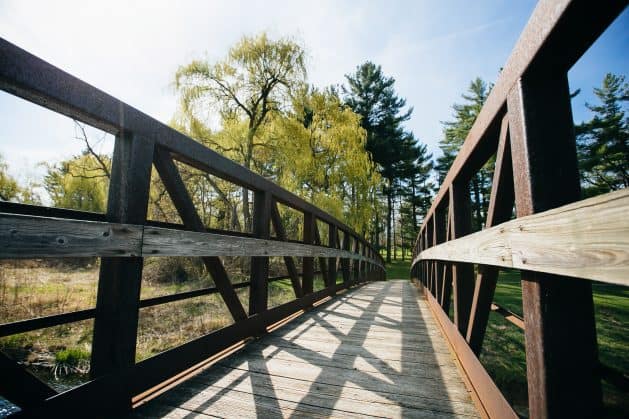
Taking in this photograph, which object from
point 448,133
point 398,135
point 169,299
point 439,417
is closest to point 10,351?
point 169,299

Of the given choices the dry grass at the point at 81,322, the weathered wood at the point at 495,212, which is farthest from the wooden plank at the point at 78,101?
the dry grass at the point at 81,322

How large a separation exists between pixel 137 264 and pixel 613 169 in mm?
29803

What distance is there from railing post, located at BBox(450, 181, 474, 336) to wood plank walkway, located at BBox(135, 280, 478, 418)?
1.01 ft

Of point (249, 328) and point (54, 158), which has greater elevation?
point (54, 158)

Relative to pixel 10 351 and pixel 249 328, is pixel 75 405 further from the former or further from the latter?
pixel 10 351

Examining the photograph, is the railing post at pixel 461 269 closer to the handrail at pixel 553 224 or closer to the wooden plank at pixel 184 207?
the handrail at pixel 553 224

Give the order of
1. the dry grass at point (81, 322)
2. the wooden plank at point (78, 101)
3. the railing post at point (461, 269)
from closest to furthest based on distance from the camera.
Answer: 1. the wooden plank at point (78, 101)
2. the railing post at point (461, 269)
3. the dry grass at point (81, 322)

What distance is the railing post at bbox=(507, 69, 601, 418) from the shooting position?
795mm

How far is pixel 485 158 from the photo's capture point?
1.67 meters

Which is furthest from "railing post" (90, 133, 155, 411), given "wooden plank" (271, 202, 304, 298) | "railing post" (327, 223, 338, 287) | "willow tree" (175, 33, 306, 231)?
"willow tree" (175, 33, 306, 231)

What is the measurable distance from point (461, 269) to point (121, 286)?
200 centimetres


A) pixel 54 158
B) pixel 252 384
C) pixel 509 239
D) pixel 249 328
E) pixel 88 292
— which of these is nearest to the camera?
pixel 509 239

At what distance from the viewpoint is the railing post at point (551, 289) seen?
2.61ft

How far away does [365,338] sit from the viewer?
8.00 ft
